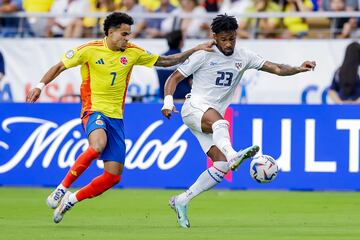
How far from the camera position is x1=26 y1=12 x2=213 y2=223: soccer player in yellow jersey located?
13508mm

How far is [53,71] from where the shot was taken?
13.5m

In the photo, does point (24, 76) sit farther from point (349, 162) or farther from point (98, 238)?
point (98, 238)

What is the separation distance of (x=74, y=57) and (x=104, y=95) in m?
0.56

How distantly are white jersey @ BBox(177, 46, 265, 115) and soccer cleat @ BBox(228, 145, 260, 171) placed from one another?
130 cm

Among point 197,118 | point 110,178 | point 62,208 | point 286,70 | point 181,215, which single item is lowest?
point 181,215

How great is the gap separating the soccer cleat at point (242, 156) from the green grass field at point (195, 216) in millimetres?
715

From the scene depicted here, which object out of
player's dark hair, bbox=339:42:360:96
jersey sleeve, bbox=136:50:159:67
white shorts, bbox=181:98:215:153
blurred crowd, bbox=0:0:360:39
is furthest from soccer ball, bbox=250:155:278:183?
blurred crowd, bbox=0:0:360:39

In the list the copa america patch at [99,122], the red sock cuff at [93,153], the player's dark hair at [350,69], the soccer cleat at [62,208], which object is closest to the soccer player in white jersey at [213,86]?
the copa america patch at [99,122]

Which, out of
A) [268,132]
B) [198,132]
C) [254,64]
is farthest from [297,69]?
[268,132]

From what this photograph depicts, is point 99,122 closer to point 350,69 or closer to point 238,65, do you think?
point 238,65

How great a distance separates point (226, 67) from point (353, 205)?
141 inches

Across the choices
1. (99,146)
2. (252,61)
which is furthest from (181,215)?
(252,61)

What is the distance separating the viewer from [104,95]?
13.8 metres

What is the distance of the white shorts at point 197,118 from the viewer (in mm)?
13672
